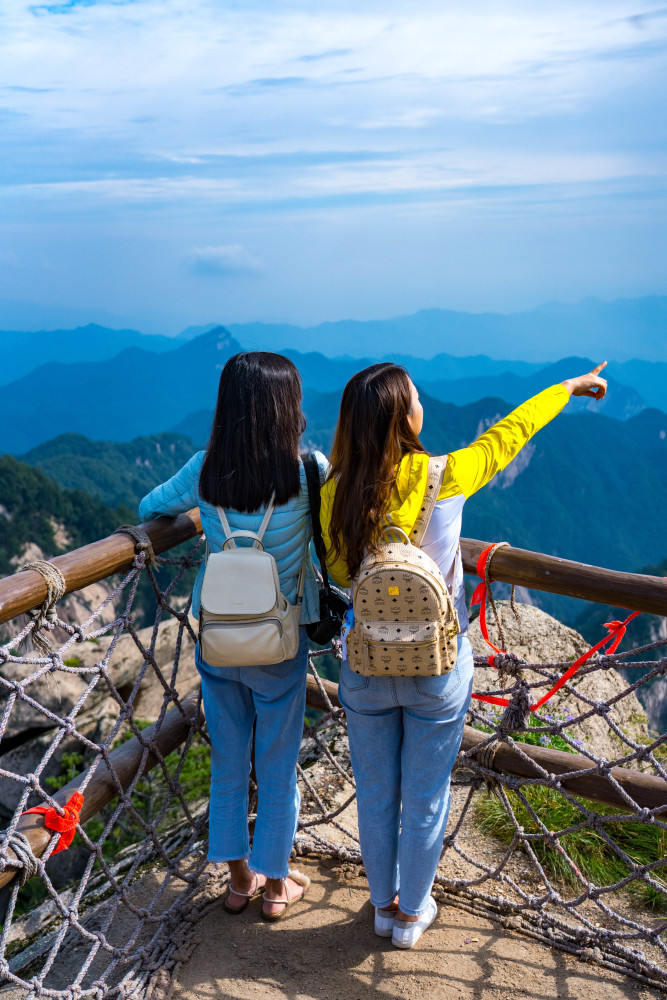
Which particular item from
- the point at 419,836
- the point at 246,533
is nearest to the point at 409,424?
the point at 246,533

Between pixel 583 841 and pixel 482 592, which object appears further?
pixel 583 841

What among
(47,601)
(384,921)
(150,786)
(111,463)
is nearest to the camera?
(47,601)

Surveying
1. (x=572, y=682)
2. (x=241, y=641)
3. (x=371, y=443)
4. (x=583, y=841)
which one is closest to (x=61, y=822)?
(x=241, y=641)

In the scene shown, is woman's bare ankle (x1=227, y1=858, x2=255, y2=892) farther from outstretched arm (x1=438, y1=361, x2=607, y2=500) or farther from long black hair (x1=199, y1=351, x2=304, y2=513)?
outstretched arm (x1=438, y1=361, x2=607, y2=500)

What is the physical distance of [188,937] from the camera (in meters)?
2.53

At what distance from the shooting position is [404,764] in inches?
85.0

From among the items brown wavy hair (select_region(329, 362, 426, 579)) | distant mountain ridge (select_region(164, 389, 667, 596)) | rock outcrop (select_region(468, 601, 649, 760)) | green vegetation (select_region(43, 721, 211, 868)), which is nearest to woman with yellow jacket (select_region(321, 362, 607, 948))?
brown wavy hair (select_region(329, 362, 426, 579))

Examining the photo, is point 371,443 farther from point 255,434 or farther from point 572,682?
point 572,682

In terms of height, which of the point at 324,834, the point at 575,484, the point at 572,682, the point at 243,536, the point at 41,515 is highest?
the point at 243,536

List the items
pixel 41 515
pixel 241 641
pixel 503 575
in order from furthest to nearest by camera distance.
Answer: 1. pixel 41 515
2. pixel 503 575
3. pixel 241 641

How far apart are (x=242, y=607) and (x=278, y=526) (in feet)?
0.82

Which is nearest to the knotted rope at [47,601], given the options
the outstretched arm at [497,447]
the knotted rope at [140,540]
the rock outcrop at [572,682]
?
the knotted rope at [140,540]

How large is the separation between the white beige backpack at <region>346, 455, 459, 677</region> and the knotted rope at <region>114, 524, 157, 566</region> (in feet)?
2.60

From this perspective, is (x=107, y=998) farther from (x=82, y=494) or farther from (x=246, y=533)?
(x=82, y=494)
